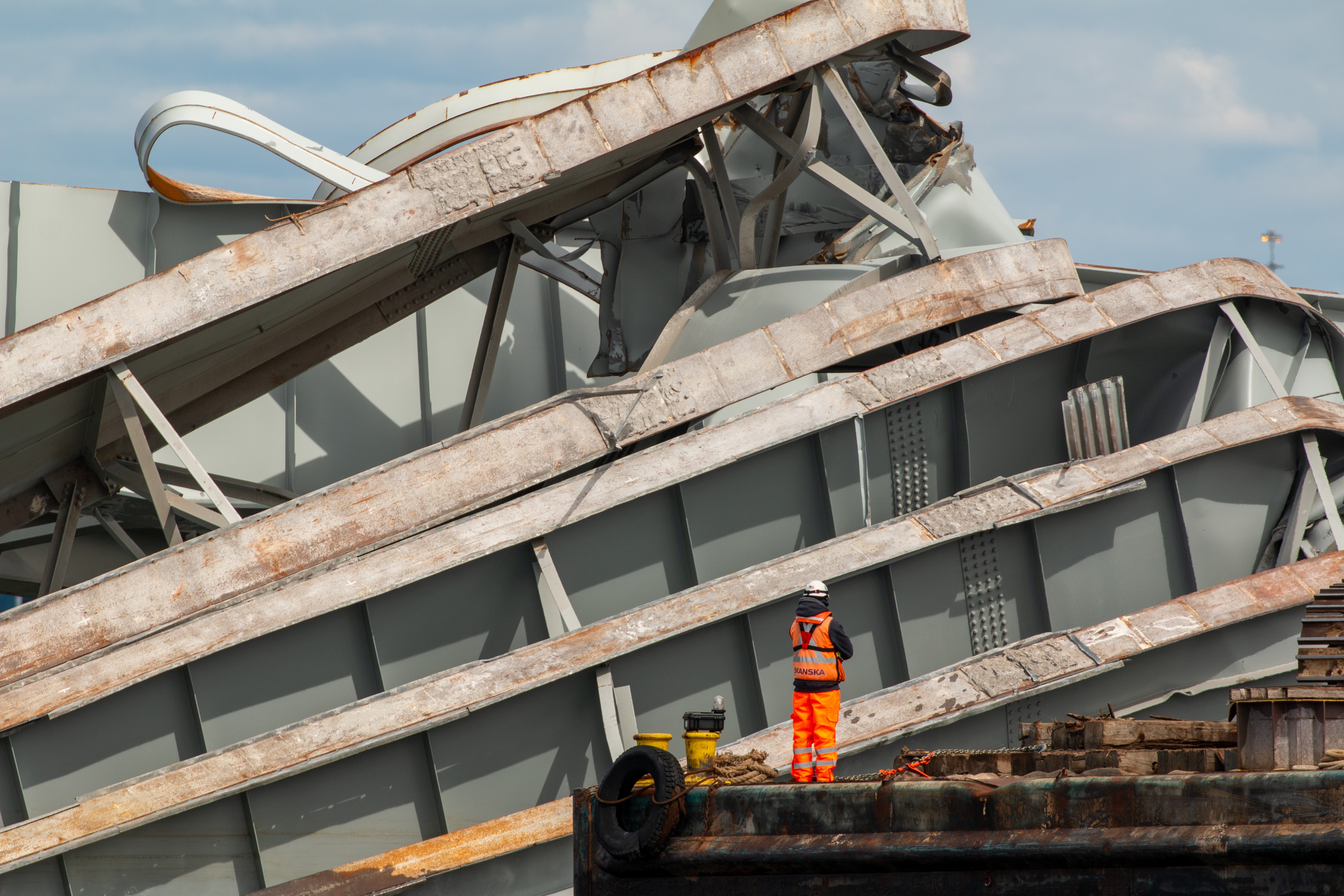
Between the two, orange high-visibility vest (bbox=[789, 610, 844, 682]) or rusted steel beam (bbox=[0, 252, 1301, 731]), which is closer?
orange high-visibility vest (bbox=[789, 610, 844, 682])

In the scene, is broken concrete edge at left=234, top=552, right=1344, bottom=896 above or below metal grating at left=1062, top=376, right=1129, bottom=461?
below

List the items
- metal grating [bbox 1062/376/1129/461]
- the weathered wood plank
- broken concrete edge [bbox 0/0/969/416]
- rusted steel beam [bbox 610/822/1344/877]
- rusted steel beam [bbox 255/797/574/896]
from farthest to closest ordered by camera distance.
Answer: metal grating [bbox 1062/376/1129/461] → broken concrete edge [bbox 0/0/969/416] → rusted steel beam [bbox 255/797/574/896] → the weathered wood plank → rusted steel beam [bbox 610/822/1344/877]

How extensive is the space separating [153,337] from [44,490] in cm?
444

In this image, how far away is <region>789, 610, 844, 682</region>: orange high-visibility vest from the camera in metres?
6.89

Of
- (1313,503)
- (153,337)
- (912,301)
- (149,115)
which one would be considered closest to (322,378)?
(149,115)

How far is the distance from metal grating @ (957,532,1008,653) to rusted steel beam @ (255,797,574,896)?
11.6 feet

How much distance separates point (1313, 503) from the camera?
34.0 feet

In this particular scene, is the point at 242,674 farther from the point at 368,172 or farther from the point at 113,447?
the point at 368,172

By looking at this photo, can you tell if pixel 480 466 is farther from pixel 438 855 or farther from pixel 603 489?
pixel 438 855

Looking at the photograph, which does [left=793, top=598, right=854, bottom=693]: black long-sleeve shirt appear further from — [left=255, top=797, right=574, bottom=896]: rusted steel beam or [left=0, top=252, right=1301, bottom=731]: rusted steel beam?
[left=255, top=797, right=574, bottom=896]: rusted steel beam


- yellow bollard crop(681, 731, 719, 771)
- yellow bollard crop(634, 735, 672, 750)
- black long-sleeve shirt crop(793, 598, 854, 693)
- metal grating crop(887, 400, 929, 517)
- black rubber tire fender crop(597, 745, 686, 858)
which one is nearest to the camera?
black rubber tire fender crop(597, 745, 686, 858)

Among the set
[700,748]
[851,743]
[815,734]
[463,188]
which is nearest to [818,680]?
[815,734]

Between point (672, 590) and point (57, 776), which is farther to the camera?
point (672, 590)

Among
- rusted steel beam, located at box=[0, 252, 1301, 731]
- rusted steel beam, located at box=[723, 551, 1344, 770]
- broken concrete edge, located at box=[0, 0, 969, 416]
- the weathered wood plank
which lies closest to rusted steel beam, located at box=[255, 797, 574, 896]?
rusted steel beam, located at box=[723, 551, 1344, 770]
